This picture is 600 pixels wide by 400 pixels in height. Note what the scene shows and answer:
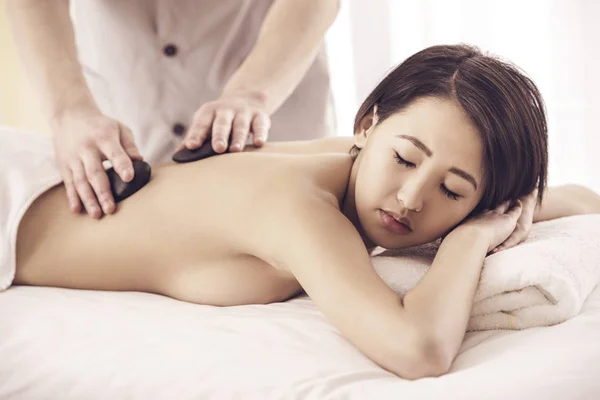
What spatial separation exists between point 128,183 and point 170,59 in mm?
719

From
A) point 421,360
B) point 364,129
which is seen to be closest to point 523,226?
point 364,129

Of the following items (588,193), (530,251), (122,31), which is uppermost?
(122,31)

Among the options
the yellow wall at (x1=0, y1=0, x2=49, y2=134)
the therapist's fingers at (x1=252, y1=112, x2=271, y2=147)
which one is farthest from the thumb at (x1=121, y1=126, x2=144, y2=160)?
the yellow wall at (x1=0, y1=0, x2=49, y2=134)

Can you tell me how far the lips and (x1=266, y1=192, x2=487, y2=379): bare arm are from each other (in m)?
0.08

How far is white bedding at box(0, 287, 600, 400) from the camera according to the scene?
0.80 metres

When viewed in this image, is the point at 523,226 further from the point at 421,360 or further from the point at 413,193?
the point at 421,360

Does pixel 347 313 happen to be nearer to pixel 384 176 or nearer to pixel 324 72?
pixel 384 176

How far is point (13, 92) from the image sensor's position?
3449 millimetres

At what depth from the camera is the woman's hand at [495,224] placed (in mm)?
1148

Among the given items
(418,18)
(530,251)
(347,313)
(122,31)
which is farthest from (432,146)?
(418,18)

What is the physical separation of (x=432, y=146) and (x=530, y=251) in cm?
22

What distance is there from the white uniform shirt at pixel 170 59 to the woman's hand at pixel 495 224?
2.91 feet

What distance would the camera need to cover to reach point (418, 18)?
113 inches

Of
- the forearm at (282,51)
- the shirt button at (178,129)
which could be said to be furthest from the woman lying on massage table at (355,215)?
the shirt button at (178,129)
